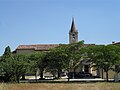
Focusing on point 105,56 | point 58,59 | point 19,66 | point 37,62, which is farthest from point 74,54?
point 19,66

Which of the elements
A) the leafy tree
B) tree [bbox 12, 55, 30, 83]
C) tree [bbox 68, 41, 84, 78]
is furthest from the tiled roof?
tree [bbox 12, 55, 30, 83]

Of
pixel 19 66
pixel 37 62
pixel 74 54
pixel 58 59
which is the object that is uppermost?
pixel 74 54

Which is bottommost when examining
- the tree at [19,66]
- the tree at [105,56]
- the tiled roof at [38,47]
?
the tree at [19,66]

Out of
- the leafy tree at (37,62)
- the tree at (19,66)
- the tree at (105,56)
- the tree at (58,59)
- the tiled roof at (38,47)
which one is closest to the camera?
the tree at (105,56)

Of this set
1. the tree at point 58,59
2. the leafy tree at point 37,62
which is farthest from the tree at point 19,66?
the tree at point 58,59

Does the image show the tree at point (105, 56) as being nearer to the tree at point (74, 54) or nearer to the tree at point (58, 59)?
the tree at point (74, 54)

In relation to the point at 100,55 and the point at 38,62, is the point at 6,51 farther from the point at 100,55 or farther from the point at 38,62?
the point at 100,55

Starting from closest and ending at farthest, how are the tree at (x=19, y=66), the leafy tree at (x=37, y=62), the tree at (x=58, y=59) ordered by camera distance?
the tree at (x=19, y=66) → the tree at (x=58, y=59) → the leafy tree at (x=37, y=62)

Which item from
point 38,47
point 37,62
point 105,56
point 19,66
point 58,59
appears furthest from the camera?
point 38,47

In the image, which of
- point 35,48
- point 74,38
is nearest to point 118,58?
point 35,48

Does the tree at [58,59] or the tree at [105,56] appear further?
the tree at [58,59]

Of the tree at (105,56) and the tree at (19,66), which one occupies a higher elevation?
the tree at (105,56)

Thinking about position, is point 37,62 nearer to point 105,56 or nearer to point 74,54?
point 74,54

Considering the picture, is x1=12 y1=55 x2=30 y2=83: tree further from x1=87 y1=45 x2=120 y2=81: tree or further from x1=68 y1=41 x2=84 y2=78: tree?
x1=87 y1=45 x2=120 y2=81: tree
